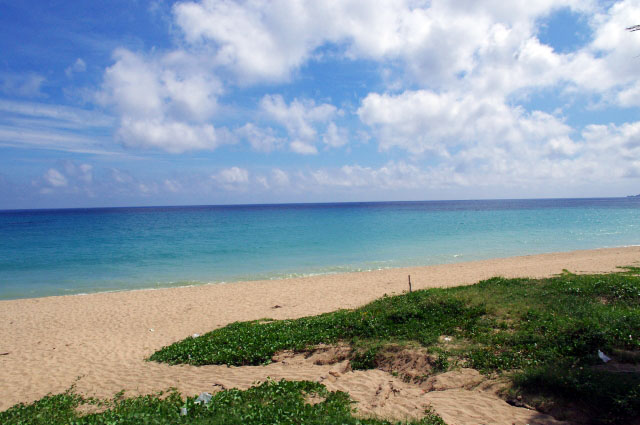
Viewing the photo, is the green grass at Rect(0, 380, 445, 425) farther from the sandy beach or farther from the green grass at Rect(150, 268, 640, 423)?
the green grass at Rect(150, 268, 640, 423)

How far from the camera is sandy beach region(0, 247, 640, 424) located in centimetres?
653

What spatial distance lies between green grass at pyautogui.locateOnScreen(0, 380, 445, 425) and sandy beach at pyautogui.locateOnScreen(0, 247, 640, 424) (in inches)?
19.0

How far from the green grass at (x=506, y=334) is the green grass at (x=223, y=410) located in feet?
6.18

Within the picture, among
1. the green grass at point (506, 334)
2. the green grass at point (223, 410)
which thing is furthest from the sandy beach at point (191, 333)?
the green grass at point (506, 334)

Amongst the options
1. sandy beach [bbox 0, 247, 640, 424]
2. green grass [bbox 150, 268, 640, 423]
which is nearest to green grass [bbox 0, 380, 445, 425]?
sandy beach [bbox 0, 247, 640, 424]

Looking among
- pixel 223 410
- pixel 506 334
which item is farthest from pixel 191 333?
pixel 506 334

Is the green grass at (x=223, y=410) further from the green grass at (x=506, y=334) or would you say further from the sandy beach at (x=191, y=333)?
the green grass at (x=506, y=334)

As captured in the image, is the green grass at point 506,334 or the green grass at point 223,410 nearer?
the green grass at point 223,410

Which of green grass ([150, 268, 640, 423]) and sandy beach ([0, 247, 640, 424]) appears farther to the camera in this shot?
sandy beach ([0, 247, 640, 424])

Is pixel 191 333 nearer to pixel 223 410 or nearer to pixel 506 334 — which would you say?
pixel 223 410

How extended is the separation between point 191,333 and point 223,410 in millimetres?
8087

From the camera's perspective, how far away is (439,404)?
6.07m

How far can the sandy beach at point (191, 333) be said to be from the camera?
6531 mm

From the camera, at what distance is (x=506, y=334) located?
8.21 meters
